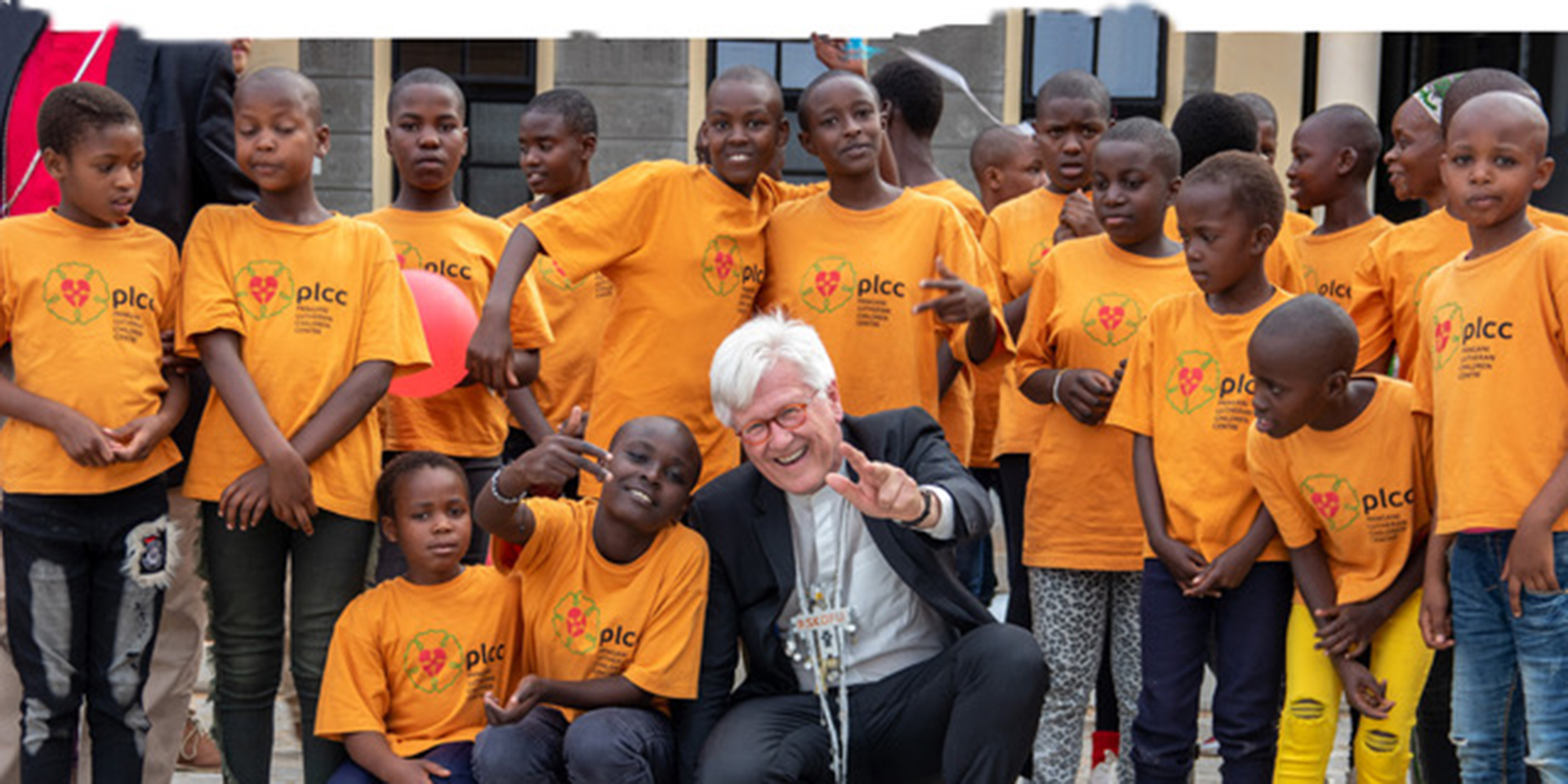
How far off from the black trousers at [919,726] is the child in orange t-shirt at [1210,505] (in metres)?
0.46

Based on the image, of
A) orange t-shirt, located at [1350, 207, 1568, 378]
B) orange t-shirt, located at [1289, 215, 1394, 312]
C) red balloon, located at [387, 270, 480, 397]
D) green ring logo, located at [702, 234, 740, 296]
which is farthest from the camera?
orange t-shirt, located at [1289, 215, 1394, 312]

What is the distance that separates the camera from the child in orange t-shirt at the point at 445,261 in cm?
458

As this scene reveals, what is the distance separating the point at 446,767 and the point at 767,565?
860 millimetres

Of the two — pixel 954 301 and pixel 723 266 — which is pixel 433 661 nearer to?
pixel 723 266

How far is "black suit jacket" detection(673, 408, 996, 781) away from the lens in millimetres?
3684

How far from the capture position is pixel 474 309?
4609mm

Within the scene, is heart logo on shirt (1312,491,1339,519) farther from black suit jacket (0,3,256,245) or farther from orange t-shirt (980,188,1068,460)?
black suit jacket (0,3,256,245)

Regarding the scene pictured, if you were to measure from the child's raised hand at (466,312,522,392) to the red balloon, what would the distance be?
337mm

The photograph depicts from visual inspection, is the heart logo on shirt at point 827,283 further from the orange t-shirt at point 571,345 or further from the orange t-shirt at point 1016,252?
the orange t-shirt at point 571,345

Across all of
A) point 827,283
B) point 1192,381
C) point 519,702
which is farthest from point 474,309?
point 1192,381

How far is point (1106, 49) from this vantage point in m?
9.87

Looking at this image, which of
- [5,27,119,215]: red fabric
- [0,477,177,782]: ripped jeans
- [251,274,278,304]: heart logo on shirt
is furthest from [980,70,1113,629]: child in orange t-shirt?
[5,27,119,215]: red fabric

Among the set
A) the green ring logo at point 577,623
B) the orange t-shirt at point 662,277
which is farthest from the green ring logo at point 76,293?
the green ring logo at point 577,623

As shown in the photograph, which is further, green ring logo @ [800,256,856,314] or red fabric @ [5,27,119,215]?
red fabric @ [5,27,119,215]
